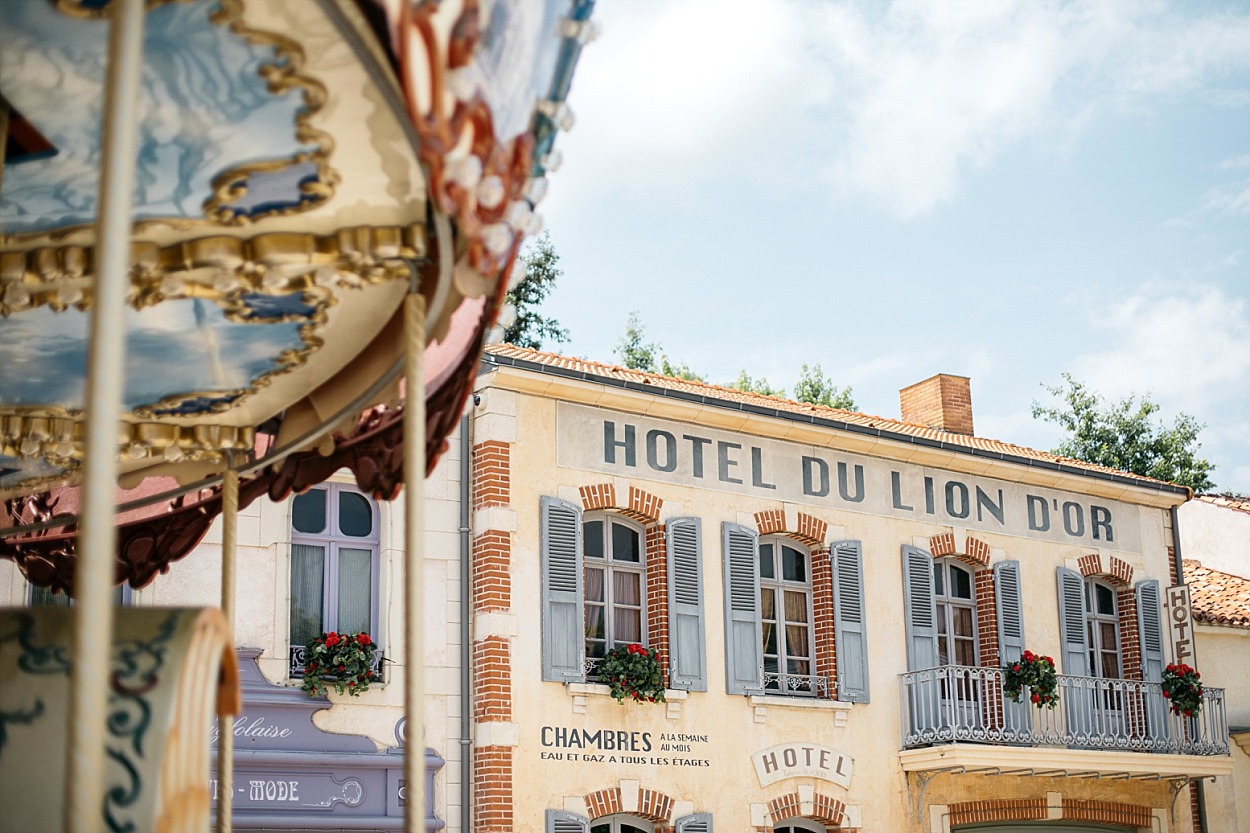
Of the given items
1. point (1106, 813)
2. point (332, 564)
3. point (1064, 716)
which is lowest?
point (1106, 813)

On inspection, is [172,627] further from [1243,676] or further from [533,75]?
[1243,676]

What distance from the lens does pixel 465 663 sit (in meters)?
13.8

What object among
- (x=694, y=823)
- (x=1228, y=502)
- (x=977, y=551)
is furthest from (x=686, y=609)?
(x=1228, y=502)

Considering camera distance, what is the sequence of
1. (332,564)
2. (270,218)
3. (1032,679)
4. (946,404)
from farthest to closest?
(946,404) < (1032,679) < (332,564) < (270,218)

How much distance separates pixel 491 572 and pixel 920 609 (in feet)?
18.4

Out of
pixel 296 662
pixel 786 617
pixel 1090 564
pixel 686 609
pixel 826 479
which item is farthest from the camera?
pixel 1090 564

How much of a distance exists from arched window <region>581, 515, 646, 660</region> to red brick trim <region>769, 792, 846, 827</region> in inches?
85.6

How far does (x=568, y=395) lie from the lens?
1488 centimetres

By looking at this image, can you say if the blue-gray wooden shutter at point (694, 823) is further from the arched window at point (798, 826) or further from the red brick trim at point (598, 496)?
the red brick trim at point (598, 496)

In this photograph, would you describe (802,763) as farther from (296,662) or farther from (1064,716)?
(296,662)

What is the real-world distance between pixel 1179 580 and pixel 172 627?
18195 millimetres

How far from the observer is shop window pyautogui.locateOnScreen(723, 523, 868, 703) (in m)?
15.6

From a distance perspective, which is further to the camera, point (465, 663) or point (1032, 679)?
point (1032, 679)

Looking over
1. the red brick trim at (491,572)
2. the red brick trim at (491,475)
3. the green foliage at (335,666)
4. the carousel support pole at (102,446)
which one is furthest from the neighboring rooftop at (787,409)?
the carousel support pole at (102,446)
